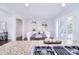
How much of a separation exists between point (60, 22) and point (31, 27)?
850 millimetres

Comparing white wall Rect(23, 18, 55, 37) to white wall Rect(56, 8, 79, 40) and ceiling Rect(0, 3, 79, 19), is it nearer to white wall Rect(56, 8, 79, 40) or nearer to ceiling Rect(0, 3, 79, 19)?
ceiling Rect(0, 3, 79, 19)

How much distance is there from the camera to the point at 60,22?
2.72 metres

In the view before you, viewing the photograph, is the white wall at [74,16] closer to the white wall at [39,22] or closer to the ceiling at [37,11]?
the ceiling at [37,11]

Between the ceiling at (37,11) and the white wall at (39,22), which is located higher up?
the ceiling at (37,11)

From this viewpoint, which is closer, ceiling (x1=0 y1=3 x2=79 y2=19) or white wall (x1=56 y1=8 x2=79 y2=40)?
white wall (x1=56 y1=8 x2=79 y2=40)

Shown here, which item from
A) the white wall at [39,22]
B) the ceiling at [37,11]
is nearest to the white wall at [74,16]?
the ceiling at [37,11]

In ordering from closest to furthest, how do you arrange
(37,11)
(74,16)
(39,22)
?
(74,16), (39,22), (37,11)

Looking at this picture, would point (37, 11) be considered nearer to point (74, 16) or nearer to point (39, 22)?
point (39, 22)

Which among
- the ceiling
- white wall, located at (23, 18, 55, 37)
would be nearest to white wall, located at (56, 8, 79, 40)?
the ceiling

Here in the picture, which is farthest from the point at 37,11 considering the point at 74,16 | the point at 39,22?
the point at 74,16

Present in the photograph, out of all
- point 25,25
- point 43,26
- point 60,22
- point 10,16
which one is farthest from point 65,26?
point 10,16

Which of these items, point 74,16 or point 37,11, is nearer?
point 74,16

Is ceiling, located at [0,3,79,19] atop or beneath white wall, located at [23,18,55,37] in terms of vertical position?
atop

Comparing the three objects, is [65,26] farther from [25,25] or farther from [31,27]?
[25,25]
